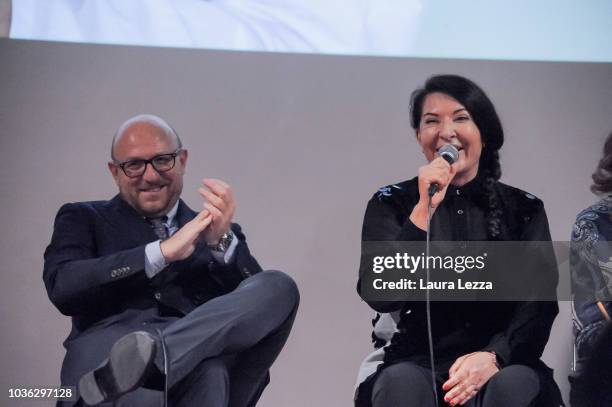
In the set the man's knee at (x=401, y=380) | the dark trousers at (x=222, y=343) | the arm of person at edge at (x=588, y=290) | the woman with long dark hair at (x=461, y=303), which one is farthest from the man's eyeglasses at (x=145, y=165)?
the arm of person at edge at (x=588, y=290)

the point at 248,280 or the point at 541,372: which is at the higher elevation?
the point at 248,280

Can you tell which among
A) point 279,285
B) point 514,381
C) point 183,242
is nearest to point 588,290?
point 514,381

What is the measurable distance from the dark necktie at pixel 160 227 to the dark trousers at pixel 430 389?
81 centimetres

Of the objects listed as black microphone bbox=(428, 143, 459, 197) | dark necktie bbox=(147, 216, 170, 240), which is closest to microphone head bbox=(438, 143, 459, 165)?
black microphone bbox=(428, 143, 459, 197)

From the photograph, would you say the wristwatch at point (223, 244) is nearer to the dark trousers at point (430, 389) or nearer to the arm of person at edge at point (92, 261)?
the arm of person at edge at point (92, 261)

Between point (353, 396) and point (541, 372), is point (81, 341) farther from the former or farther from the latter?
point (541, 372)

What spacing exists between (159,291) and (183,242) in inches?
7.2

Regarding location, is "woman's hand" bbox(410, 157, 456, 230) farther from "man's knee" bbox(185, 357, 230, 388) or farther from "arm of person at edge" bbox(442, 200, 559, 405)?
"man's knee" bbox(185, 357, 230, 388)

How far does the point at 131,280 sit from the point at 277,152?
0.70 metres

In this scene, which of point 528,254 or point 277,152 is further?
point 277,152

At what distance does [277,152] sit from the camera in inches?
122

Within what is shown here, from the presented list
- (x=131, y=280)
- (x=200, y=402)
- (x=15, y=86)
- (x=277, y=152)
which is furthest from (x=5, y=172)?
(x=200, y=402)

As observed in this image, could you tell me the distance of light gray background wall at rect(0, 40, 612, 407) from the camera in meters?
2.97

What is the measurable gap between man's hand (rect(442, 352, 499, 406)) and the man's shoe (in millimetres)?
847
